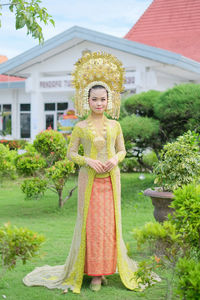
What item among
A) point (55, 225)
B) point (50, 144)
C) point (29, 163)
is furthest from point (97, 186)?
point (50, 144)

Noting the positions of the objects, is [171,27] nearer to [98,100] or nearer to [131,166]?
[131,166]

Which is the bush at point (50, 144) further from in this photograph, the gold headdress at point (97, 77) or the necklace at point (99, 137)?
the necklace at point (99, 137)

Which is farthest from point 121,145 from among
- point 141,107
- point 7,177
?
point 7,177

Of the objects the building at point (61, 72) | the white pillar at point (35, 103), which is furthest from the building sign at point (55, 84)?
the white pillar at point (35, 103)

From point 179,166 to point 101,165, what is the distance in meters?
1.50

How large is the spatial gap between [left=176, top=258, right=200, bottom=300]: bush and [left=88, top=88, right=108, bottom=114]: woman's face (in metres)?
1.84

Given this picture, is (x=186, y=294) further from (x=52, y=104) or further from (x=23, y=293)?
(x=52, y=104)

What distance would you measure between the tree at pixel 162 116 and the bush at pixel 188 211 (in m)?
5.44

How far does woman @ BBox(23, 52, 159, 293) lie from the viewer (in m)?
4.07

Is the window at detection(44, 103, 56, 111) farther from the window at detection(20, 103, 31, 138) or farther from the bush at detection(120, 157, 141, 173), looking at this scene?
the bush at detection(120, 157, 141, 173)

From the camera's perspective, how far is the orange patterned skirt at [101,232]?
4.05 meters

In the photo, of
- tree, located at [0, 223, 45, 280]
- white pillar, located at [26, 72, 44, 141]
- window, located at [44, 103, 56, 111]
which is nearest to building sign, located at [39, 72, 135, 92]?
white pillar, located at [26, 72, 44, 141]

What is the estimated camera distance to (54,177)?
24.8 ft

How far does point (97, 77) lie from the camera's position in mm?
4219
